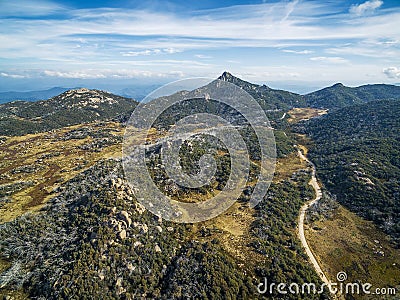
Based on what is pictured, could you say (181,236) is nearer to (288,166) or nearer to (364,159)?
(288,166)

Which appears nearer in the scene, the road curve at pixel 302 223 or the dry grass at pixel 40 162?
the road curve at pixel 302 223

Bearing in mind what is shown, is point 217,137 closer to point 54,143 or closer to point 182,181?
point 182,181

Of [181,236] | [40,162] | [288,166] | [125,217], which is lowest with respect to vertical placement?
[181,236]

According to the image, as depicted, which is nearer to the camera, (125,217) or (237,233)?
(125,217)

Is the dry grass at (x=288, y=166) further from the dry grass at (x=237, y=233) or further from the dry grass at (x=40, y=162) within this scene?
the dry grass at (x=40, y=162)

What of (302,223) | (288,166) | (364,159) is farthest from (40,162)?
(364,159)

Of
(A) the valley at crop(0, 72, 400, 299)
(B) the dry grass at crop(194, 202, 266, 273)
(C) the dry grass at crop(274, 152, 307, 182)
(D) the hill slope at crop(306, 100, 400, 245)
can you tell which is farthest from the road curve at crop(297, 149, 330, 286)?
(B) the dry grass at crop(194, 202, 266, 273)

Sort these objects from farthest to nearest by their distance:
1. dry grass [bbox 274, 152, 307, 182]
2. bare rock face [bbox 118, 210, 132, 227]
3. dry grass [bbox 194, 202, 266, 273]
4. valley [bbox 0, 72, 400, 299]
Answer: dry grass [bbox 274, 152, 307, 182], bare rock face [bbox 118, 210, 132, 227], dry grass [bbox 194, 202, 266, 273], valley [bbox 0, 72, 400, 299]

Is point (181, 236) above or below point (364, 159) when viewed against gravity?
below

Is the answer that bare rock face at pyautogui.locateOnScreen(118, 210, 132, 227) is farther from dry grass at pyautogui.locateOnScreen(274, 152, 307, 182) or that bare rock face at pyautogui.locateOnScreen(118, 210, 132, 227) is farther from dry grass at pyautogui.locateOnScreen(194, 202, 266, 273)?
dry grass at pyautogui.locateOnScreen(274, 152, 307, 182)


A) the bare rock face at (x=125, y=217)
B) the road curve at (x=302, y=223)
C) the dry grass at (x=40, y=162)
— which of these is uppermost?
the bare rock face at (x=125, y=217)

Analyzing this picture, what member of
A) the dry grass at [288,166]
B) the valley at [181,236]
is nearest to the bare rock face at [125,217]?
the valley at [181,236]
